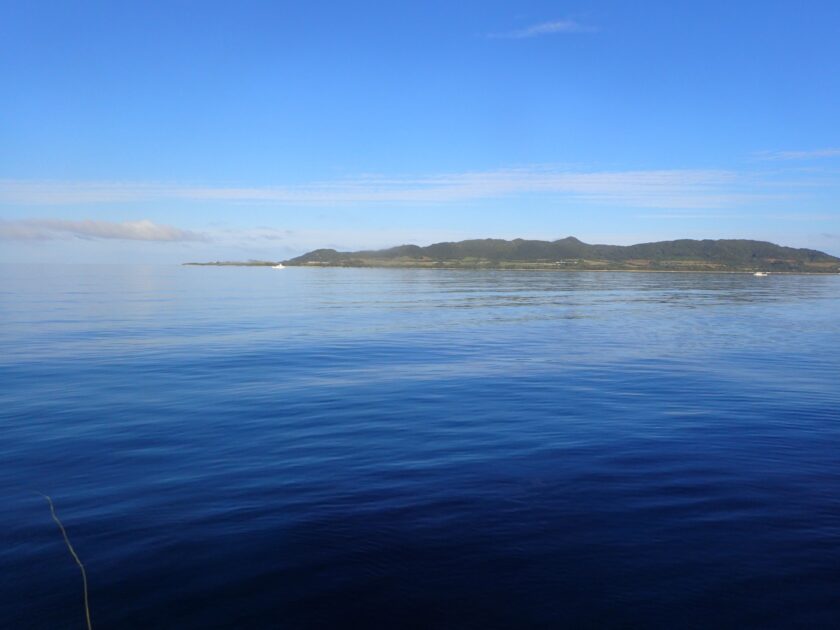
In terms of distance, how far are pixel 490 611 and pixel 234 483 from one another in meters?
5.76

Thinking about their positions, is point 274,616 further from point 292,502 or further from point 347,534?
point 292,502

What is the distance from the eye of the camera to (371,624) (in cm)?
679

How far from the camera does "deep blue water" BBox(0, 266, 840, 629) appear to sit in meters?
7.25

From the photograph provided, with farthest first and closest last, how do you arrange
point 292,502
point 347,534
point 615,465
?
point 615,465 < point 292,502 < point 347,534

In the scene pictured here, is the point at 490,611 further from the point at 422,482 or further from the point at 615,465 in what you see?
the point at 615,465

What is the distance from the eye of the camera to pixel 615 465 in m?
12.1

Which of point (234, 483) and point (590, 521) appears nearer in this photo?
point (590, 521)

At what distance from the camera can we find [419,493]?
1052 cm

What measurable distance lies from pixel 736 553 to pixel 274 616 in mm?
6167

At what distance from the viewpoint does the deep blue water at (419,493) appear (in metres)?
7.25

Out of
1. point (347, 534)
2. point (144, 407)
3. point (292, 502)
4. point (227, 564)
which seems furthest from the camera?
point (144, 407)

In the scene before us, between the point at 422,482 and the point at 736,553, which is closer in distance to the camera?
the point at 736,553

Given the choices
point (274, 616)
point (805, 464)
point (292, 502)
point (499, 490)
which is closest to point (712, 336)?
point (805, 464)

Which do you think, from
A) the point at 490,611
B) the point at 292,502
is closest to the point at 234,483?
the point at 292,502
